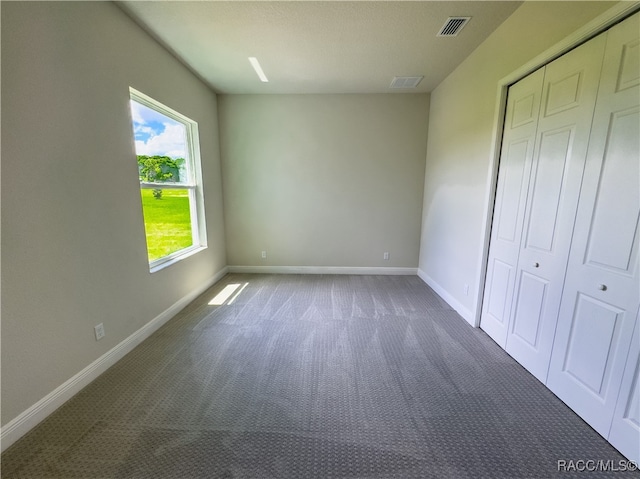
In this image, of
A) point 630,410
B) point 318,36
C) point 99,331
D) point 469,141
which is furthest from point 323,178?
point 630,410

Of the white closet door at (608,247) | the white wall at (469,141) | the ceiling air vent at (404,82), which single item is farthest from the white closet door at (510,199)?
the ceiling air vent at (404,82)

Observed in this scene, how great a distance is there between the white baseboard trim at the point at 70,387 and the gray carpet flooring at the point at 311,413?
5cm

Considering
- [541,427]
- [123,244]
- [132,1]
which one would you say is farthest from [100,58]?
[541,427]

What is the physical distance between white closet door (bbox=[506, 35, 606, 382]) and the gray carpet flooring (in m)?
0.34

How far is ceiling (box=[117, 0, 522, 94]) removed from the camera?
1.99 meters

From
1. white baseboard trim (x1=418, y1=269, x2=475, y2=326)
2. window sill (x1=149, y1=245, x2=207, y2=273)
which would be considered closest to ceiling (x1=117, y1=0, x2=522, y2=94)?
window sill (x1=149, y1=245, x2=207, y2=273)

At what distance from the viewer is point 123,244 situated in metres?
2.12

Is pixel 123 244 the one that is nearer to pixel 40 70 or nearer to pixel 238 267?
pixel 40 70

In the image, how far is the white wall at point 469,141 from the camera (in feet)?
5.96

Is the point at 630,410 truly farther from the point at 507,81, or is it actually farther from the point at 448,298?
the point at 507,81

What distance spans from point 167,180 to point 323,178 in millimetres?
2163

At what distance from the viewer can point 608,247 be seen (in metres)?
1.40

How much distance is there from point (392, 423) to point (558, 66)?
2.58 meters

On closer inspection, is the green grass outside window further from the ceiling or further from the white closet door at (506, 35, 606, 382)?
the white closet door at (506, 35, 606, 382)
